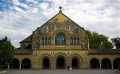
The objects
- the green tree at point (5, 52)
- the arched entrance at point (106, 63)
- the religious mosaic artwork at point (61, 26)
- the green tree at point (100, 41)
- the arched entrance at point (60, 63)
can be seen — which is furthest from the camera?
the green tree at point (100, 41)

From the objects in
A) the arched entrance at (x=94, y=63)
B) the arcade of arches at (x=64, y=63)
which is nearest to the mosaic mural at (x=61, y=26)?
the arcade of arches at (x=64, y=63)

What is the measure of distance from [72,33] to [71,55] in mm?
5289

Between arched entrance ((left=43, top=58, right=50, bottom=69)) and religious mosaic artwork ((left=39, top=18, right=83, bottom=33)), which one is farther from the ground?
religious mosaic artwork ((left=39, top=18, right=83, bottom=33))

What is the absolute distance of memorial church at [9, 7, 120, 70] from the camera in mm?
61500

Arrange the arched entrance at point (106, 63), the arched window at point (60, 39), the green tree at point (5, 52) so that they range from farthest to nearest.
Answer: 1. the arched entrance at point (106, 63)
2. the arched window at point (60, 39)
3. the green tree at point (5, 52)

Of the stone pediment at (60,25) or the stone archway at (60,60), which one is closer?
the stone archway at (60,60)

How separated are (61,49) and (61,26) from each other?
5592 mm

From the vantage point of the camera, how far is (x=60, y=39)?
2461 inches

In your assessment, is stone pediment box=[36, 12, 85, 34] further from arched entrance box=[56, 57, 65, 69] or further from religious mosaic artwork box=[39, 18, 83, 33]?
arched entrance box=[56, 57, 65, 69]

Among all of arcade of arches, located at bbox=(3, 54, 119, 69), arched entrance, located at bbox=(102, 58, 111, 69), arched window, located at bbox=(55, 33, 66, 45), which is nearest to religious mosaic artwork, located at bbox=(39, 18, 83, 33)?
arched window, located at bbox=(55, 33, 66, 45)

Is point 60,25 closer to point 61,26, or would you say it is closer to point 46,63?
point 61,26

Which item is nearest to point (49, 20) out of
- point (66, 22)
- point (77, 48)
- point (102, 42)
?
point (66, 22)

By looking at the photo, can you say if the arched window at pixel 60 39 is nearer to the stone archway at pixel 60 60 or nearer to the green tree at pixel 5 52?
the stone archway at pixel 60 60

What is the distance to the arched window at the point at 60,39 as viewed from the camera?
62344mm
